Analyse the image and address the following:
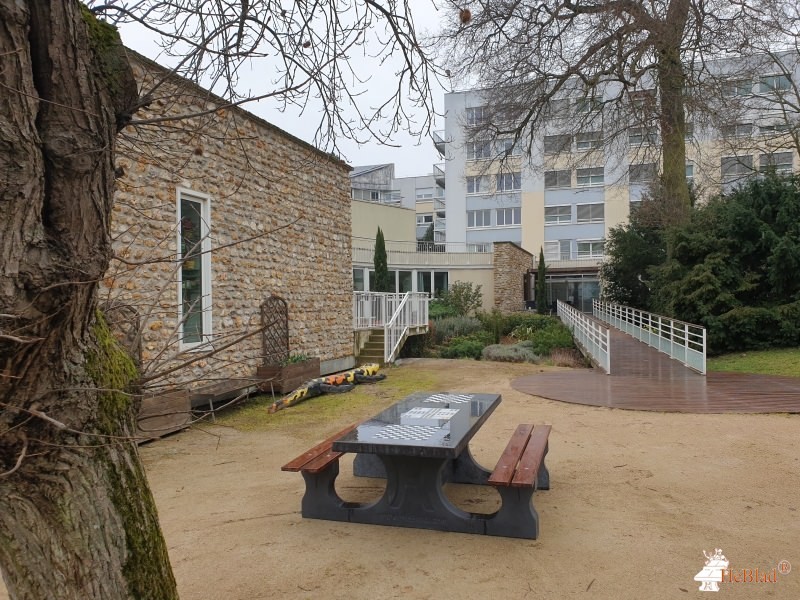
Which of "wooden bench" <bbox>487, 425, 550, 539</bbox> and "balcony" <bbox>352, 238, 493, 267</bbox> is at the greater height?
"balcony" <bbox>352, 238, 493, 267</bbox>

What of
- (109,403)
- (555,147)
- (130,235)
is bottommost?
(109,403)

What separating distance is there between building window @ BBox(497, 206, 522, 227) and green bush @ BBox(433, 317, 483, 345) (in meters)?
21.2

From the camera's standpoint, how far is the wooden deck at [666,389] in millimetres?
8734

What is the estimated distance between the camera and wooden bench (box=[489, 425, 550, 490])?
388 centimetres

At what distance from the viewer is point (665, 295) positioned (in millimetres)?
17766

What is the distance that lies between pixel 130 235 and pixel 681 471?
6.38 m

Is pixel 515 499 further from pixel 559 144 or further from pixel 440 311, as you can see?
pixel 440 311

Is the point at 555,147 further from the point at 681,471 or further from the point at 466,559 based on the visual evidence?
the point at 466,559

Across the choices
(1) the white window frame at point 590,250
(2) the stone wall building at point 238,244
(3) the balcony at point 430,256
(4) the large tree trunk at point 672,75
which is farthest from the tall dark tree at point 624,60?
(1) the white window frame at point 590,250

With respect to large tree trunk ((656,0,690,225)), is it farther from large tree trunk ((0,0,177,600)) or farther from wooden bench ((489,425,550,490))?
large tree trunk ((0,0,177,600))

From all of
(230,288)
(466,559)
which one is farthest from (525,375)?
(466,559)

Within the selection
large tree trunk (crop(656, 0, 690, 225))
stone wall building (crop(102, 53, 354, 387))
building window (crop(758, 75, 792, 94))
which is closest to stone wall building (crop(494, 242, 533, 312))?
building window (crop(758, 75, 792, 94))

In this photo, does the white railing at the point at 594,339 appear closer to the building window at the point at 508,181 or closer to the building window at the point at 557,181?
the building window at the point at 508,181

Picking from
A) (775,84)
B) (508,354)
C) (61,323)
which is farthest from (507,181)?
(61,323)
